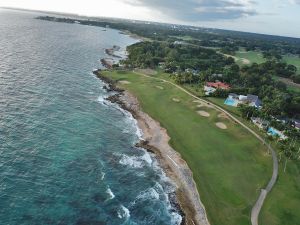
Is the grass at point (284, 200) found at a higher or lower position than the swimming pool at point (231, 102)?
higher

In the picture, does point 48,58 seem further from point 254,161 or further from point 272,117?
point 254,161

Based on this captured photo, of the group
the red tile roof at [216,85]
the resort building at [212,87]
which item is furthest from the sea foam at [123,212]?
the red tile roof at [216,85]

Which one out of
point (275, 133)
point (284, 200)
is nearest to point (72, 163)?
point (284, 200)

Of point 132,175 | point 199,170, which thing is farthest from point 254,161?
point 132,175

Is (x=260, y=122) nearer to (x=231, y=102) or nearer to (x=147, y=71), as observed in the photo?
(x=231, y=102)

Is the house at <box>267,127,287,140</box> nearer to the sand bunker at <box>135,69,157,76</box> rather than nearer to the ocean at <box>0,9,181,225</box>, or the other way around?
the ocean at <box>0,9,181,225</box>

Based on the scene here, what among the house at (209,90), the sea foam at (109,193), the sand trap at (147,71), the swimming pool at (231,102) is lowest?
the sand trap at (147,71)

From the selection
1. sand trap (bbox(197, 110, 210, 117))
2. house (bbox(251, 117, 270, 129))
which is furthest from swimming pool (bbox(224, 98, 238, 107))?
house (bbox(251, 117, 270, 129))

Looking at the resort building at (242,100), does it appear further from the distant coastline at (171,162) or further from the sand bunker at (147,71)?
the sand bunker at (147,71)
